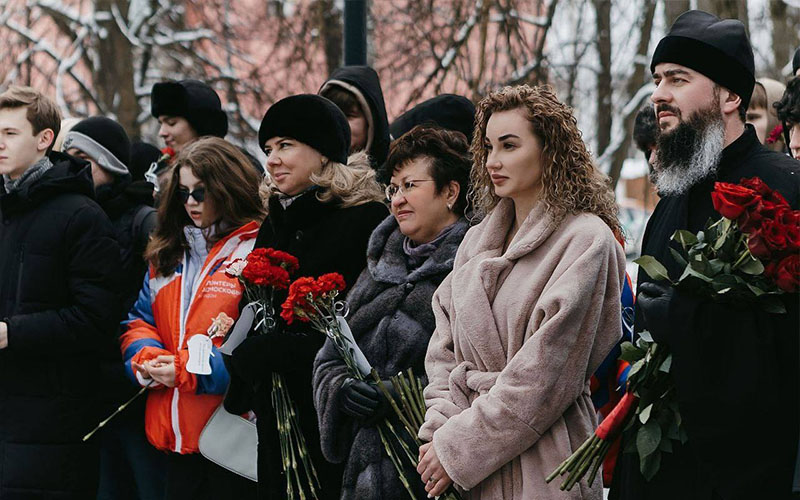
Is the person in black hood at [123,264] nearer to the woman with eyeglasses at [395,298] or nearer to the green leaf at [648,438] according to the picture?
the woman with eyeglasses at [395,298]

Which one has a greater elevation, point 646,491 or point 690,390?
point 690,390

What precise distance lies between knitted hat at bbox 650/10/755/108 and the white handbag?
2598 millimetres

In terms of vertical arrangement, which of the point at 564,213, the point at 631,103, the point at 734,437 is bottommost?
the point at 631,103

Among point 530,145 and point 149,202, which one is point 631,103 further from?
point 530,145

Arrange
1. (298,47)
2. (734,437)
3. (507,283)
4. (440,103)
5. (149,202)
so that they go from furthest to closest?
(298,47) < (149,202) < (440,103) < (507,283) < (734,437)

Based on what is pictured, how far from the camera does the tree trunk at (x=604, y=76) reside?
12.2 metres

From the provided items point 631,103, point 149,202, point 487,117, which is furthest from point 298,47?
point 487,117

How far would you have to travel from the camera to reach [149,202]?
695 centimetres

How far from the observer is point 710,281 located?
345 cm

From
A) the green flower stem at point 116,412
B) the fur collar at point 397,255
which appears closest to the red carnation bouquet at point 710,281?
the fur collar at point 397,255

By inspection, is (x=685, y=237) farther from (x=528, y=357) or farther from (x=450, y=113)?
(x=450, y=113)

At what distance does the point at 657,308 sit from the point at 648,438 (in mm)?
409

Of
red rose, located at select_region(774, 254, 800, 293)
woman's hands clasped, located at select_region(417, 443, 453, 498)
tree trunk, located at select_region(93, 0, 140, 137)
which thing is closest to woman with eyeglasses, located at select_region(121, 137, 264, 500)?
woman's hands clasped, located at select_region(417, 443, 453, 498)

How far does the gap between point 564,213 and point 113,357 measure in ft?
9.85
